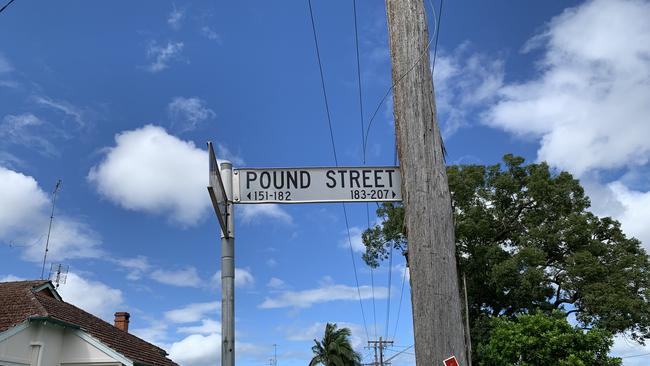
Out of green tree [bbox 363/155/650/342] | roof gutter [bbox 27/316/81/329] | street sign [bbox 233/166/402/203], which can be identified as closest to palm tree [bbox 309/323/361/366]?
green tree [bbox 363/155/650/342]

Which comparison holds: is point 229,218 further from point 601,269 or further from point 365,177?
point 601,269

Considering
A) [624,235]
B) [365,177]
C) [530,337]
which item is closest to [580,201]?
[624,235]

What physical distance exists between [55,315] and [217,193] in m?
13.5

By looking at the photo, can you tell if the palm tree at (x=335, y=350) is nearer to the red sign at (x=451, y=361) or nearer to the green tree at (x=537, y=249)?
the green tree at (x=537, y=249)

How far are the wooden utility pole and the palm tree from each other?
50.6 meters

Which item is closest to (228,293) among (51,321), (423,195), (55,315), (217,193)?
(217,193)

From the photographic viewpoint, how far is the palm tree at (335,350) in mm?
52781

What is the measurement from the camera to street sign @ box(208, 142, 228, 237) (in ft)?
12.8

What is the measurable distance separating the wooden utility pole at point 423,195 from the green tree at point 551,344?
19615 mm

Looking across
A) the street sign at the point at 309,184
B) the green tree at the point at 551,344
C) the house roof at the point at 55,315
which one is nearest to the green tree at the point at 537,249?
the green tree at the point at 551,344

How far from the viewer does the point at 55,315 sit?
51.3ft

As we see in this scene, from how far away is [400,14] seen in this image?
4340mm

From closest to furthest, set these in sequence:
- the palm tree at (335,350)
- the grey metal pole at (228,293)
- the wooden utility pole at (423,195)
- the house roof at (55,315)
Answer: the wooden utility pole at (423,195) < the grey metal pole at (228,293) < the house roof at (55,315) < the palm tree at (335,350)

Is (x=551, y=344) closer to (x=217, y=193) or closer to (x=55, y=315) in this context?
(x=55, y=315)
